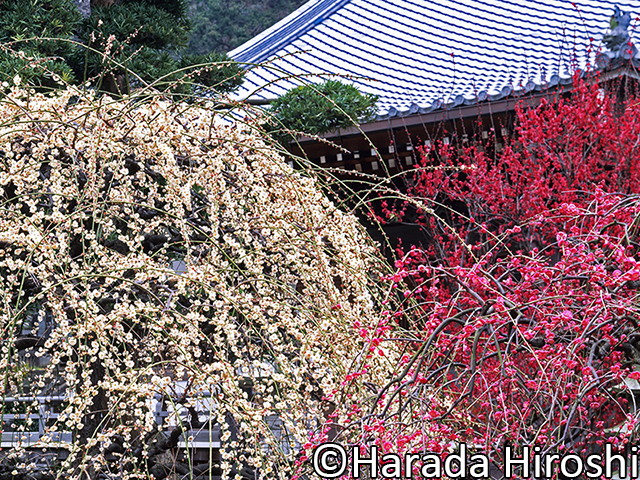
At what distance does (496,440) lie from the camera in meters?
1.61

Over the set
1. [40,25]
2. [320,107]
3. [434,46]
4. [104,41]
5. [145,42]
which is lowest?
[434,46]

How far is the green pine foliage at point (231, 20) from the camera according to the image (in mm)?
15867

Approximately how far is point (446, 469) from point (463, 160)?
399cm

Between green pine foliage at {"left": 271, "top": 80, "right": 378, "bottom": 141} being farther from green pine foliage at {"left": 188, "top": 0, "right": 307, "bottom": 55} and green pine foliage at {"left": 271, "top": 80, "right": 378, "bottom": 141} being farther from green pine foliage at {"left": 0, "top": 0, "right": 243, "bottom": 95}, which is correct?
green pine foliage at {"left": 188, "top": 0, "right": 307, "bottom": 55}

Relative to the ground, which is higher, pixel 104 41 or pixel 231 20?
pixel 104 41

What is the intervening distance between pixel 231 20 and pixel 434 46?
445 inches

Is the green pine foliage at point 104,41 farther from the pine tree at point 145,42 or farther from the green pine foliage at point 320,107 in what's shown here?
the green pine foliage at point 320,107

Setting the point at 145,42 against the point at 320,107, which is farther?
the point at 145,42

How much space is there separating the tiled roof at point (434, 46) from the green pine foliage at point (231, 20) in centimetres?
895

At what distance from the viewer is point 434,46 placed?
6.30 m

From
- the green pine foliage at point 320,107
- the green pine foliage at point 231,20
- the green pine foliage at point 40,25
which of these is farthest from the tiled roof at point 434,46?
the green pine foliage at point 231,20

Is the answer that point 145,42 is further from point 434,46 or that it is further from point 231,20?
point 231,20

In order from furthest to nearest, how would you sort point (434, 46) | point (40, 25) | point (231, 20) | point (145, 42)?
1. point (231, 20)
2. point (434, 46)
3. point (145, 42)
4. point (40, 25)

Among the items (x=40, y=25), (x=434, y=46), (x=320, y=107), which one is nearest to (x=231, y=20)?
(x=434, y=46)
